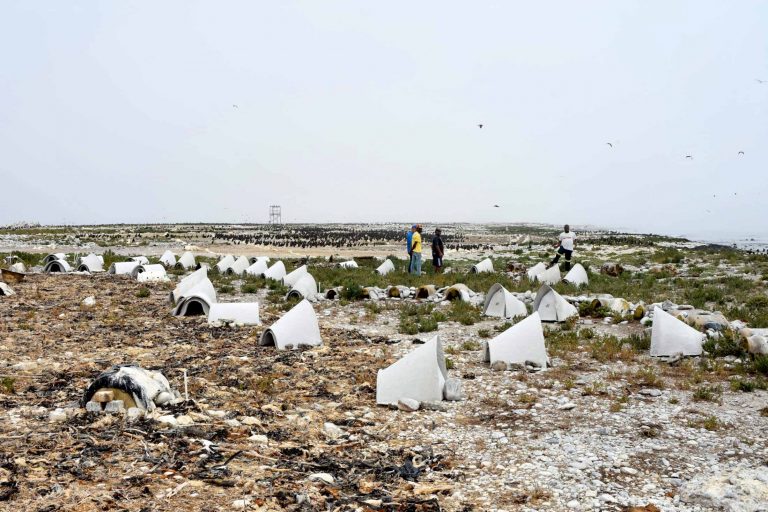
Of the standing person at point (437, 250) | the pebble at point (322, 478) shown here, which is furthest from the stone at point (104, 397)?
the standing person at point (437, 250)

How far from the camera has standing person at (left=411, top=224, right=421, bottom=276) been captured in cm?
1956

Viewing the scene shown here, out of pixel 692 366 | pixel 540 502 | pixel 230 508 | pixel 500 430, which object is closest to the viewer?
pixel 230 508

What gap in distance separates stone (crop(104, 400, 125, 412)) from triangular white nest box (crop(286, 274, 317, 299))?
8.89 metres

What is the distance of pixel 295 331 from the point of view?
32.2ft

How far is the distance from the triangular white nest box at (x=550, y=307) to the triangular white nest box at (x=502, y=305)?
52 centimetres

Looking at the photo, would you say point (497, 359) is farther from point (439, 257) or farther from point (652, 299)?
point (439, 257)

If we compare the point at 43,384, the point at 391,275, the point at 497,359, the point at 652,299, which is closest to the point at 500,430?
the point at 497,359

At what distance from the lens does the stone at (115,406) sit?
6.00m

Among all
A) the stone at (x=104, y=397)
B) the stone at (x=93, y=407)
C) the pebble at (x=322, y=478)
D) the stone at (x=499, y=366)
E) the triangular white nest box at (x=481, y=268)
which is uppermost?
the triangular white nest box at (x=481, y=268)

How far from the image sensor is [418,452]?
546 cm


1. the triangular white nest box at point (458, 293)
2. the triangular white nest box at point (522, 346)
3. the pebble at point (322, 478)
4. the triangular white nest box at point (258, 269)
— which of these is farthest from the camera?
the triangular white nest box at point (258, 269)

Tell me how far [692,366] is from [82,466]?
791 centimetres

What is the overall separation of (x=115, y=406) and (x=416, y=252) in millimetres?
14769

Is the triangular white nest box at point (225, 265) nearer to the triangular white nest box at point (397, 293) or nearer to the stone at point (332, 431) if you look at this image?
the triangular white nest box at point (397, 293)
